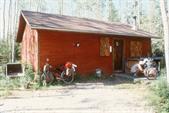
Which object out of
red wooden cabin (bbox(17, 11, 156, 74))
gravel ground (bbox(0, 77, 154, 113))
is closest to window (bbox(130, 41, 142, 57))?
red wooden cabin (bbox(17, 11, 156, 74))

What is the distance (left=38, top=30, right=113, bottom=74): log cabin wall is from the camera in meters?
15.7

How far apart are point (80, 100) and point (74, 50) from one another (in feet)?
19.0

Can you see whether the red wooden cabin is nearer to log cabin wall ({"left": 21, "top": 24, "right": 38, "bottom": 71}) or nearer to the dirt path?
log cabin wall ({"left": 21, "top": 24, "right": 38, "bottom": 71})

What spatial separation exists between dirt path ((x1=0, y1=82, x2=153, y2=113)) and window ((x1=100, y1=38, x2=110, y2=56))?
3.78 meters

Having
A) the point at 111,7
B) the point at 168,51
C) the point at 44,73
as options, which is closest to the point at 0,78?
the point at 44,73

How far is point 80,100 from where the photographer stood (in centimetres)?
1128

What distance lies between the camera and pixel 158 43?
27.7 m

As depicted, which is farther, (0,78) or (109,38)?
(109,38)

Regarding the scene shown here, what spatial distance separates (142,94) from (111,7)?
4357 cm

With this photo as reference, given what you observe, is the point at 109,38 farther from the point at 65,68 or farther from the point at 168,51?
the point at 168,51

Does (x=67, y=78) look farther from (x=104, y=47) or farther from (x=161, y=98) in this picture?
(x=161, y=98)

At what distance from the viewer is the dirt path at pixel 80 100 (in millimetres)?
9680

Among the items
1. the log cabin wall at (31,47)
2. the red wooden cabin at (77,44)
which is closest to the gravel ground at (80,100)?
the red wooden cabin at (77,44)

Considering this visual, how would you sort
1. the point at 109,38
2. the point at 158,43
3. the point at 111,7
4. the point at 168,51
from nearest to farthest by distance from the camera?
the point at 168,51, the point at 109,38, the point at 158,43, the point at 111,7
